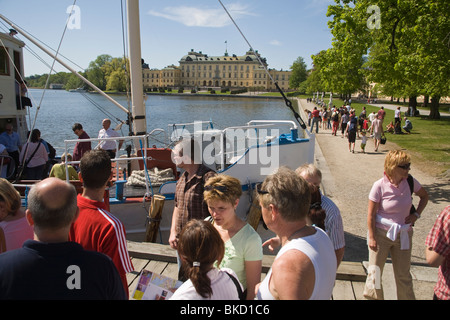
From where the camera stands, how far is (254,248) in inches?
104

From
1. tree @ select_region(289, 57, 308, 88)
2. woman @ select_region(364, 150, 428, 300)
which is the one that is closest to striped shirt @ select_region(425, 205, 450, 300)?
woman @ select_region(364, 150, 428, 300)

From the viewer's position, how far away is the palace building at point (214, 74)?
160625 millimetres

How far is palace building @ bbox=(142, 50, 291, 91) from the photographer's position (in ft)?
527

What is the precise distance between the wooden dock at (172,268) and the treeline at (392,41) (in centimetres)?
910

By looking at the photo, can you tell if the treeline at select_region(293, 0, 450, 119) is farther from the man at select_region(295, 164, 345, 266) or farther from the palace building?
the palace building

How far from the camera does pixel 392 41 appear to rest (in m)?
12.0

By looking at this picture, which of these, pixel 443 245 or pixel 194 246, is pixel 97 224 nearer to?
pixel 194 246

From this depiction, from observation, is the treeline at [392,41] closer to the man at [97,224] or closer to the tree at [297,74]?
the man at [97,224]

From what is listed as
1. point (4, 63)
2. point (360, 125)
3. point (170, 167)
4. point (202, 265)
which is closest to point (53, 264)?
point (202, 265)

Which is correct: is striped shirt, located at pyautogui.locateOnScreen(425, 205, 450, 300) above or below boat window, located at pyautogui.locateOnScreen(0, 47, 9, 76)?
below

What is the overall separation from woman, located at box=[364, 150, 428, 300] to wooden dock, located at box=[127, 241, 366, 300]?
0.80 feet

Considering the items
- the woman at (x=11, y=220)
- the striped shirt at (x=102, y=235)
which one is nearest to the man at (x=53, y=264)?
the striped shirt at (x=102, y=235)
